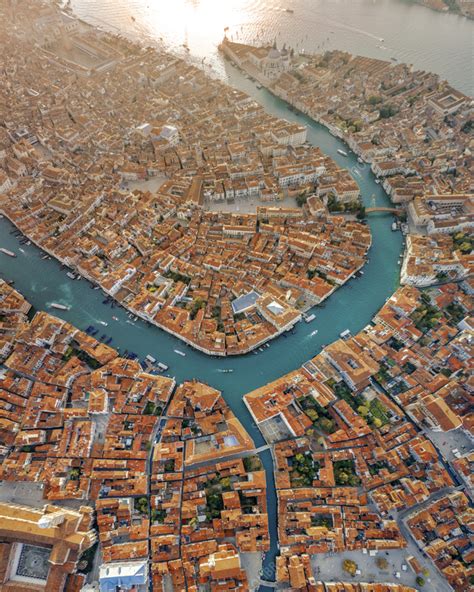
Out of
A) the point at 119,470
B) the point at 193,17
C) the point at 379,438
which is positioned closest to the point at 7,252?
the point at 119,470

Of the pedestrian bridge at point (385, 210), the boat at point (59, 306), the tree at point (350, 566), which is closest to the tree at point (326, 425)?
the tree at point (350, 566)

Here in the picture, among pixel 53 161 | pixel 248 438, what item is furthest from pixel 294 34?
pixel 248 438

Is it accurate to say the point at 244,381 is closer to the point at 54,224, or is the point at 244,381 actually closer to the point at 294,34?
the point at 54,224

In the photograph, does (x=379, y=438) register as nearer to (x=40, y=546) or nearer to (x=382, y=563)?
(x=382, y=563)

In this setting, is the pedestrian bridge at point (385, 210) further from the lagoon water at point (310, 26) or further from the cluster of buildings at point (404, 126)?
the lagoon water at point (310, 26)

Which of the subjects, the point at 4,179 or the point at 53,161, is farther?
the point at 53,161
